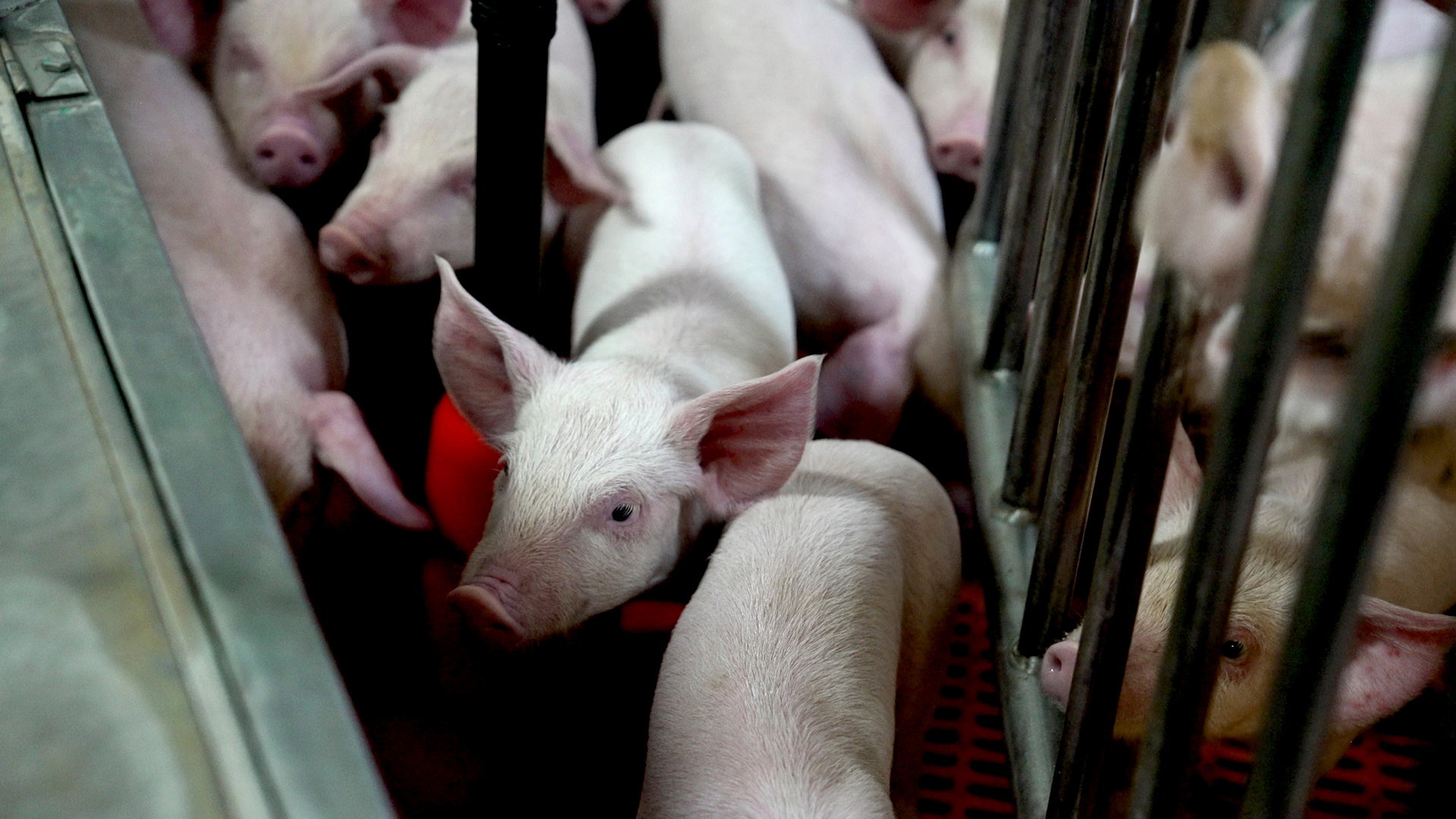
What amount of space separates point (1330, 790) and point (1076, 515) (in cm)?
55

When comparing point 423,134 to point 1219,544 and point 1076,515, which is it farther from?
point 1219,544

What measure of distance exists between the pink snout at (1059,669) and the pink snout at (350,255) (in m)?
0.87

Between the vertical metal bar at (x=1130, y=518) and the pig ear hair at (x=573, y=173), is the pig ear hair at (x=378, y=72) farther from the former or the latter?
the vertical metal bar at (x=1130, y=518)

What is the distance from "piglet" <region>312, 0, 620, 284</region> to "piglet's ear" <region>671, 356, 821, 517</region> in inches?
14.7

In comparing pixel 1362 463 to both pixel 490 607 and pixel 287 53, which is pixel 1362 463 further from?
pixel 287 53

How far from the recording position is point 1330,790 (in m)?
1.29

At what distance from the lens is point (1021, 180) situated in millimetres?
1254

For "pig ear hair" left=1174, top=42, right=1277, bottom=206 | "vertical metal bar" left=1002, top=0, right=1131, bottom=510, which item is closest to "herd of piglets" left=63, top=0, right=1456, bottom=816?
"pig ear hair" left=1174, top=42, right=1277, bottom=206

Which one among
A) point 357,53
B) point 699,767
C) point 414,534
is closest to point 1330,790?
point 699,767

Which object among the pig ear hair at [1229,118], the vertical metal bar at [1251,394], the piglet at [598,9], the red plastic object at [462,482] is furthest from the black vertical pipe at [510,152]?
the piglet at [598,9]

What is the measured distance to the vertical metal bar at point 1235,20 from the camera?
572 mm

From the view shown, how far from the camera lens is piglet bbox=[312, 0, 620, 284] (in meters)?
1.48

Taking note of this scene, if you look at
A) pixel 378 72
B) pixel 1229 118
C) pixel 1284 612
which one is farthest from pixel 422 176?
pixel 1229 118

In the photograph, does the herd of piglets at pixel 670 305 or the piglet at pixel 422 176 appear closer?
the herd of piglets at pixel 670 305
